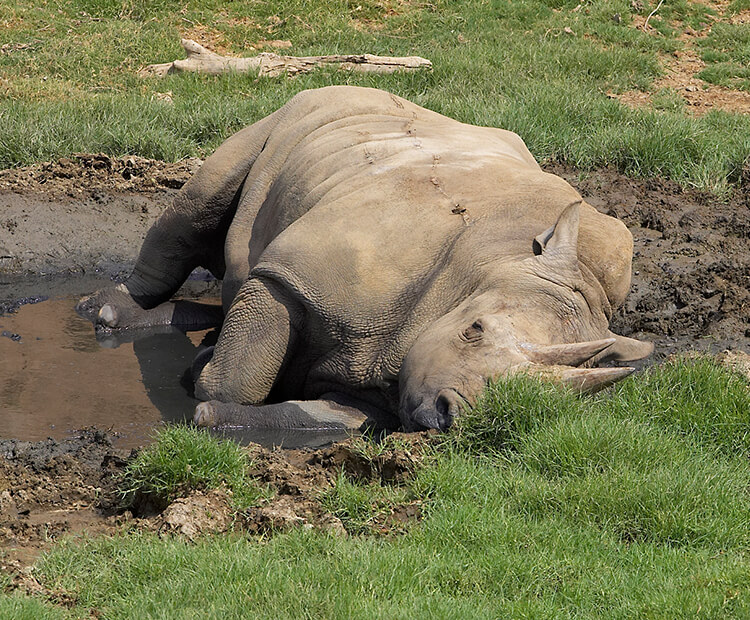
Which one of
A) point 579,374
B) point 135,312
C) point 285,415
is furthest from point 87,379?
point 579,374

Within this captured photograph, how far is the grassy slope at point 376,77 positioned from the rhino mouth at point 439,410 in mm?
5472

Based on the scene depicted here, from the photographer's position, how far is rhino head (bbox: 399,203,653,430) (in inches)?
188

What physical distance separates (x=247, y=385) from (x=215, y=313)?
89.7 inches

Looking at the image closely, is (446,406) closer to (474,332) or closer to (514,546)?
(474,332)

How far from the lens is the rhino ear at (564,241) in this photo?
16.7 ft

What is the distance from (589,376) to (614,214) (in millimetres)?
4388

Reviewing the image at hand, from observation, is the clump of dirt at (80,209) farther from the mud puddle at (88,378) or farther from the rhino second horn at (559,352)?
the rhino second horn at (559,352)

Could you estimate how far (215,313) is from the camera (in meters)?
8.08

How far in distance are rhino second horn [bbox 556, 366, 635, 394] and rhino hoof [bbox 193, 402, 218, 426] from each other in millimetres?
1916

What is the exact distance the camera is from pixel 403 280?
547cm

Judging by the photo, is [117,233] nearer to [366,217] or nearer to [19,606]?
[366,217]

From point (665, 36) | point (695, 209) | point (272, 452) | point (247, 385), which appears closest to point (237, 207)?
point (247, 385)

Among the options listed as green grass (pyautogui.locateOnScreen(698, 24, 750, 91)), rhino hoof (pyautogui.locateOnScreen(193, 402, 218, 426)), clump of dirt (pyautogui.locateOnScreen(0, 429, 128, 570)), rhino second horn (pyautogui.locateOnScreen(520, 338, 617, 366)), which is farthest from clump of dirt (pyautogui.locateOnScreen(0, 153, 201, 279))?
green grass (pyautogui.locateOnScreen(698, 24, 750, 91))

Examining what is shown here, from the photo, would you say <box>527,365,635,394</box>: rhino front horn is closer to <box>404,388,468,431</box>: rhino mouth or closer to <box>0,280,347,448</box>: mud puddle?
<box>404,388,468,431</box>: rhino mouth
